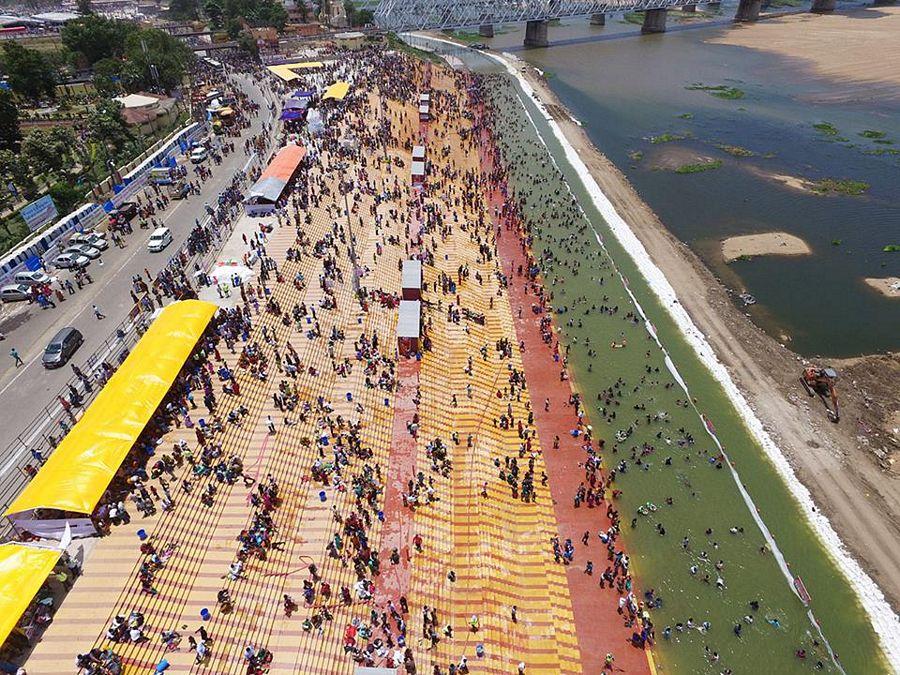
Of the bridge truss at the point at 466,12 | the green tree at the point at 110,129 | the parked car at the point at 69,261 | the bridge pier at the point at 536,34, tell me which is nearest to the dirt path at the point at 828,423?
the parked car at the point at 69,261

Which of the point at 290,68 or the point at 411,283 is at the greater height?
the point at 290,68

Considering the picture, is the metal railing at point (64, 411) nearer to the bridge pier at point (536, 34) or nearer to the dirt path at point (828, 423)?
the dirt path at point (828, 423)

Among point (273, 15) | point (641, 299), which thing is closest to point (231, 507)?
point (641, 299)

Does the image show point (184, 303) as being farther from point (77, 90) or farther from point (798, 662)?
point (77, 90)

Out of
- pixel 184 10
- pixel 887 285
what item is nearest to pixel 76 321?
pixel 887 285

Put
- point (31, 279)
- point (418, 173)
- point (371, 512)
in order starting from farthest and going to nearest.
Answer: point (418, 173) → point (31, 279) → point (371, 512)

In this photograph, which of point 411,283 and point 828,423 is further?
point 411,283

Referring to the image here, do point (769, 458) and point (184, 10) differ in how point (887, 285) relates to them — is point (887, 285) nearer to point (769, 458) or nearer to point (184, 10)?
point (769, 458)
